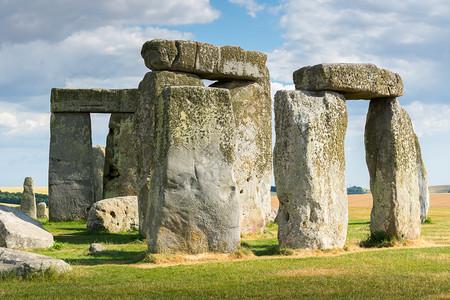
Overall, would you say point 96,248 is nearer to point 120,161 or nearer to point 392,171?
point 392,171

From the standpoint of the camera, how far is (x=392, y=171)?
14.0m

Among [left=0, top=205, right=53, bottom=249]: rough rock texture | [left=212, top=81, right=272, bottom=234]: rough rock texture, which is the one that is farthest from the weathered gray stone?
[left=0, top=205, right=53, bottom=249]: rough rock texture

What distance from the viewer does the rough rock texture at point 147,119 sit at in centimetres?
1568

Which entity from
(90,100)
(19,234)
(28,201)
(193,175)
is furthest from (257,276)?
(28,201)

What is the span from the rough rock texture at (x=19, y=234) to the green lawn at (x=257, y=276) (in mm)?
385

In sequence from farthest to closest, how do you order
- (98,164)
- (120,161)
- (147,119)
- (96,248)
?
1. (98,164)
2. (120,161)
3. (147,119)
4. (96,248)

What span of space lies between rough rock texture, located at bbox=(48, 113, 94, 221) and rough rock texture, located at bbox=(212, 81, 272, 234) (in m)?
7.10

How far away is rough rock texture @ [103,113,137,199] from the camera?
77.3 ft

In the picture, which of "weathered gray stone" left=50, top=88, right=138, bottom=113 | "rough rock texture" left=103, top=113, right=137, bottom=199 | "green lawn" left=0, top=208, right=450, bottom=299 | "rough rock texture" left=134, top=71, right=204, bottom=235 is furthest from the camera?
"rough rock texture" left=103, top=113, right=137, bottom=199

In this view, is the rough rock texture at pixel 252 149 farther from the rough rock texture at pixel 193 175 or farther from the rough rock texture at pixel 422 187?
the rough rock texture at pixel 422 187

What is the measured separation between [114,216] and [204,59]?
16.1 ft

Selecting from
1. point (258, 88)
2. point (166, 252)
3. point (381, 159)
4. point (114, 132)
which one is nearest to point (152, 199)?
point (166, 252)

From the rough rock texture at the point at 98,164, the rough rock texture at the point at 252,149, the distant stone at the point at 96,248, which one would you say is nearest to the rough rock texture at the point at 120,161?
the rough rock texture at the point at 98,164

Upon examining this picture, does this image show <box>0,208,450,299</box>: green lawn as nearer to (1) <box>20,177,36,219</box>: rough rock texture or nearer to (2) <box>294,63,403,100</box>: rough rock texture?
(2) <box>294,63,403,100</box>: rough rock texture
